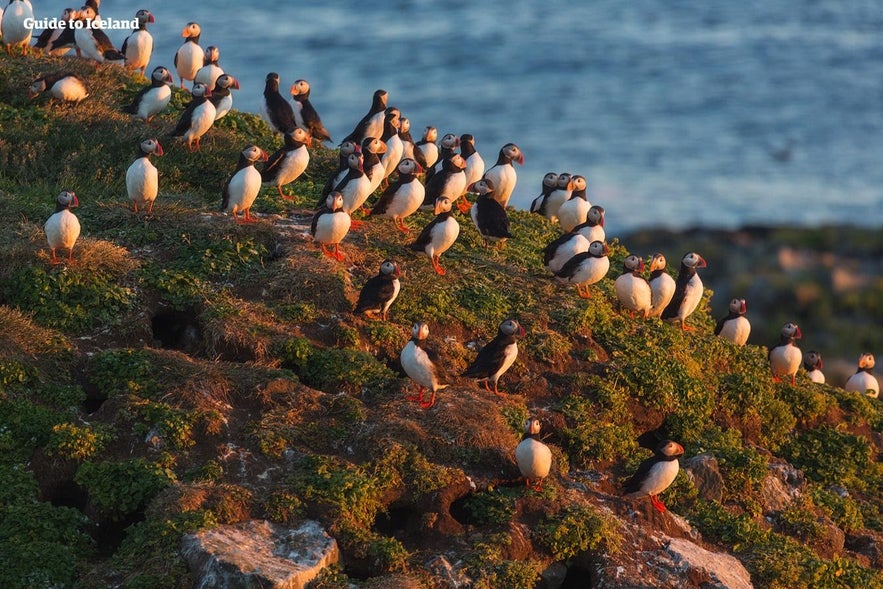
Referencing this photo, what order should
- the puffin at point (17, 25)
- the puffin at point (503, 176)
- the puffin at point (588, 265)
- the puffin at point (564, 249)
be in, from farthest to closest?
the puffin at point (17, 25)
the puffin at point (503, 176)
the puffin at point (564, 249)
the puffin at point (588, 265)

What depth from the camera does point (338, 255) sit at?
1341 cm

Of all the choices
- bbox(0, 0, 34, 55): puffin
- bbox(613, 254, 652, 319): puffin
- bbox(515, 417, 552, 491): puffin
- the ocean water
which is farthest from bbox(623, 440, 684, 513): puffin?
the ocean water

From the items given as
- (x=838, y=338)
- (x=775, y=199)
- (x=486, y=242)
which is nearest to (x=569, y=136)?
(x=775, y=199)

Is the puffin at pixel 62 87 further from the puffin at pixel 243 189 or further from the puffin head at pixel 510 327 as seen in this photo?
the puffin head at pixel 510 327

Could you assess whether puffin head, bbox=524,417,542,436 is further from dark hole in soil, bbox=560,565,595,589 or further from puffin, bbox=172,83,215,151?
puffin, bbox=172,83,215,151

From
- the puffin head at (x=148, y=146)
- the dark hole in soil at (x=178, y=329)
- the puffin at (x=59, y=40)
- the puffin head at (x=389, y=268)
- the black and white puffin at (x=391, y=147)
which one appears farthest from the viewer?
the puffin at (x=59, y=40)

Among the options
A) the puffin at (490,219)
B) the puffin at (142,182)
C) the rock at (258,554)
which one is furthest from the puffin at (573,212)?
the rock at (258,554)

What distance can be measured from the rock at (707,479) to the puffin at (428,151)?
6046 mm

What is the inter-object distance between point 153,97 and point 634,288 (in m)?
6.62

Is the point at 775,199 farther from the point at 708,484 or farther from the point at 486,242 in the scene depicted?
the point at 708,484

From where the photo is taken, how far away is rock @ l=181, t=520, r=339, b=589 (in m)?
9.14

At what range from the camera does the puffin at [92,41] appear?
61.4 ft

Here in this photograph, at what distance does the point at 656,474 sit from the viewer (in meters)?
11.1

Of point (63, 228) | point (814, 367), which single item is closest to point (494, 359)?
point (63, 228)
